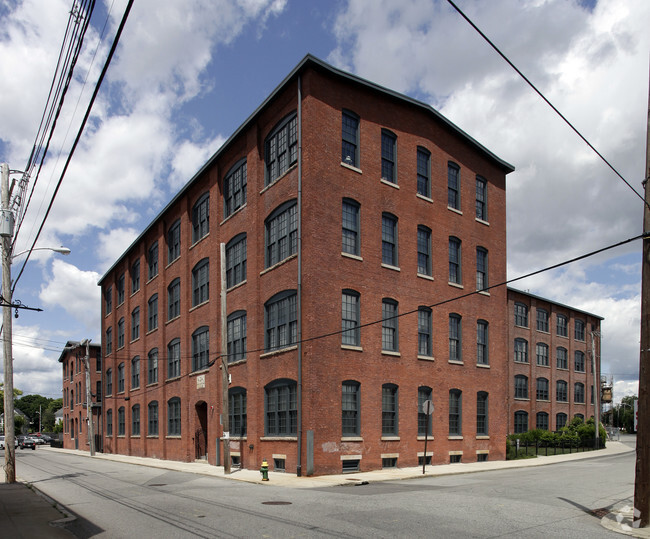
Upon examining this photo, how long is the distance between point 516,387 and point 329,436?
33.7 metres

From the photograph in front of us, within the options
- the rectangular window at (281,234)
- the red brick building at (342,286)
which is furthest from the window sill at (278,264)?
the rectangular window at (281,234)

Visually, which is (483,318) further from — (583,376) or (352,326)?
A: (583,376)

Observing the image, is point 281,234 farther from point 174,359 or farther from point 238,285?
point 174,359

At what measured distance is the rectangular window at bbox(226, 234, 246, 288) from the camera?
31016 millimetres

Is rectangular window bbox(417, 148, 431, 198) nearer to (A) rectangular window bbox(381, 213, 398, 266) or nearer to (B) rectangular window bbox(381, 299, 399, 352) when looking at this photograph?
(A) rectangular window bbox(381, 213, 398, 266)

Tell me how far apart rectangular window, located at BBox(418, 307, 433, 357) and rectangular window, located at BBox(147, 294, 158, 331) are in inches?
860

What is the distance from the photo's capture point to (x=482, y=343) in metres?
34.0

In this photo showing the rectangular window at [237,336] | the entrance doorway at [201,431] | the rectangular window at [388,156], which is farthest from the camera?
the entrance doorway at [201,431]

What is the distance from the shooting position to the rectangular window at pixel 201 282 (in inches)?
1398

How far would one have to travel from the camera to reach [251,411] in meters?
28.0

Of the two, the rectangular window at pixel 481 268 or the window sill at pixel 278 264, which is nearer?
the window sill at pixel 278 264

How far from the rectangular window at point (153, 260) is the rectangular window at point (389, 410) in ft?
76.9

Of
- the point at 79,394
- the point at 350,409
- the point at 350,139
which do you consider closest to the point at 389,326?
the point at 350,409

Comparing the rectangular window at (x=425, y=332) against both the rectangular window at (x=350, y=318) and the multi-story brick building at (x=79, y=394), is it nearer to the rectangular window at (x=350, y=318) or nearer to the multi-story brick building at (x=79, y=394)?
the rectangular window at (x=350, y=318)
